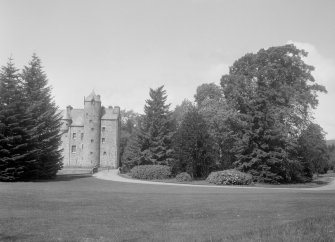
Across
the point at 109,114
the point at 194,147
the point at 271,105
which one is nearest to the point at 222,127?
the point at 194,147

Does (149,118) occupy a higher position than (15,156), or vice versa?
(149,118)

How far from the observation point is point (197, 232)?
808 cm

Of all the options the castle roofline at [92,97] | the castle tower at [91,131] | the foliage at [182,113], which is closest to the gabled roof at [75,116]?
the castle tower at [91,131]

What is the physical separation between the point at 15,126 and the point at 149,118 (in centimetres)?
1865

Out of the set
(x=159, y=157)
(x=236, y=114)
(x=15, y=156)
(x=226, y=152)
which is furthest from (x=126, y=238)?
(x=159, y=157)

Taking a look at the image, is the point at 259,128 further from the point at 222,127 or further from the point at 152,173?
the point at 152,173

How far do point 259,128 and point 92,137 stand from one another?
41410 millimetres

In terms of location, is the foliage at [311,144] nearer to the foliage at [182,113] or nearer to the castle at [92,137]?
the foliage at [182,113]

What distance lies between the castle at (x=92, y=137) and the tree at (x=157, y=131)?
23.9m

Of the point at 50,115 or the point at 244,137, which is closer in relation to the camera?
the point at 244,137

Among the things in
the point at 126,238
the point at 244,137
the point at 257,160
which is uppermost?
the point at 244,137

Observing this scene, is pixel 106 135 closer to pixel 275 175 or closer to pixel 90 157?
pixel 90 157

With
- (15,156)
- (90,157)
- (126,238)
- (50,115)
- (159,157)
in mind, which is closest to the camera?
(126,238)

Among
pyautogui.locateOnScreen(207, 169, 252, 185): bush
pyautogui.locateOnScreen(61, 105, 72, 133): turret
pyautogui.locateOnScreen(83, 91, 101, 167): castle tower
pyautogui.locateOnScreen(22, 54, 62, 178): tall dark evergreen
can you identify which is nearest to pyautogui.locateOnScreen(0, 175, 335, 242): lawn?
pyautogui.locateOnScreen(207, 169, 252, 185): bush
